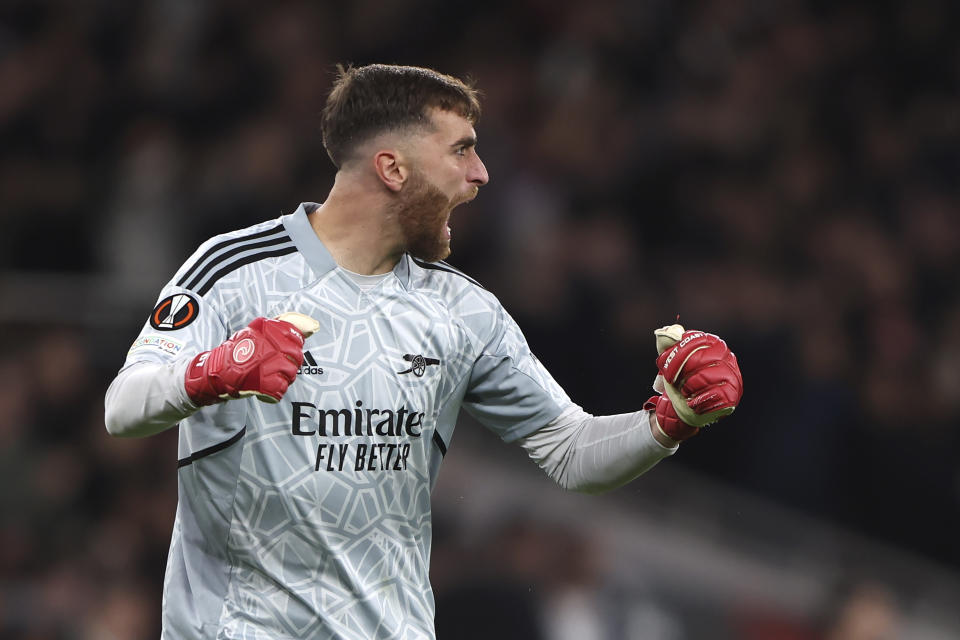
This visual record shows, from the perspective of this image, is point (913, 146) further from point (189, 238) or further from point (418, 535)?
point (418, 535)

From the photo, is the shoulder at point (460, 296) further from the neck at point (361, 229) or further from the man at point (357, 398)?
the neck at point (361, 229)

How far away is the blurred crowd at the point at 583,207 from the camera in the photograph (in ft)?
23.9

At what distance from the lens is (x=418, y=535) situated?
137 inches

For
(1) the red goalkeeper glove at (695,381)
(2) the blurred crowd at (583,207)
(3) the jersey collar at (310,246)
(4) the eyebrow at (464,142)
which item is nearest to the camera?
(1) the red goalkeeper glove at (695,381)

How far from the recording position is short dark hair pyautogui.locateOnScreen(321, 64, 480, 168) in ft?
11.5

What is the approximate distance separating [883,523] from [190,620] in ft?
17.5

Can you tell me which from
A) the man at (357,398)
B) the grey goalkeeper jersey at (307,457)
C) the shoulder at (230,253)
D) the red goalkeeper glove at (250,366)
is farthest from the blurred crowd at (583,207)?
the red goalkeeper glove at (250,366)

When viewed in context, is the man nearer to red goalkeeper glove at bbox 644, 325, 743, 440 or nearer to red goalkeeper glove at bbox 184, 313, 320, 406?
red goalkeeper glove at bbox 644, 325, 743, 440

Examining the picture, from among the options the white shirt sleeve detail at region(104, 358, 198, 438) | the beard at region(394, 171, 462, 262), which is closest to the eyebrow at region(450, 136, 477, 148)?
the beard at region(394, 171, 462, 262)

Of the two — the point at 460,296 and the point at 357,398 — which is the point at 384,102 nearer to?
the point at 460,296

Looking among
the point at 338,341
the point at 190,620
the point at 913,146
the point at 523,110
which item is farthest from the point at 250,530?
the point at 913,146

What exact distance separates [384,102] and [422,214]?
30 centimetres

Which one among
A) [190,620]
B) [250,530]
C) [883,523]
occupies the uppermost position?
[250,530]

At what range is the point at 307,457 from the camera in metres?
3.27
